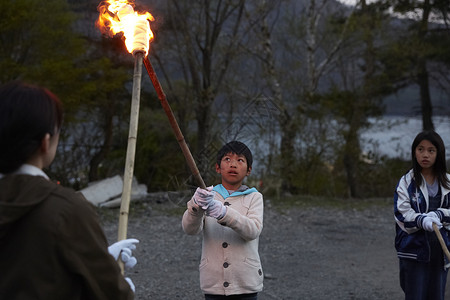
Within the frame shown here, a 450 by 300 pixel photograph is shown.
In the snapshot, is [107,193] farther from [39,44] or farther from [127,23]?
[127,23]

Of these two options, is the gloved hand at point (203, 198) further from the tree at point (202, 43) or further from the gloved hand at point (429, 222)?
the tree at point (202, 43)

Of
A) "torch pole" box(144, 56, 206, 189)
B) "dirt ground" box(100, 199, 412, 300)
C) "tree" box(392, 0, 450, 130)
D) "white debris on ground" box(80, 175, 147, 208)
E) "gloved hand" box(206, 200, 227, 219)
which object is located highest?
"tree" box(392, 0, 450, 130)

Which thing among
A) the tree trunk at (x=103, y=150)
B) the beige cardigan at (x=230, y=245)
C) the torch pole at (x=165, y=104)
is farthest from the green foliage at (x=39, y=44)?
the torch pole at (x=165, y=104)

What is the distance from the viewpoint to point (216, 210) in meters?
3.06

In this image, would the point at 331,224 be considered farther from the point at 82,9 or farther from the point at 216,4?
the point at 82,9

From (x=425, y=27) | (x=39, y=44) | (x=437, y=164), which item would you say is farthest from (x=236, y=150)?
(x=425, y=27)

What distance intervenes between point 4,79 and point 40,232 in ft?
34.5

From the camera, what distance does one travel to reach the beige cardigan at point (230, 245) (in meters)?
3.20

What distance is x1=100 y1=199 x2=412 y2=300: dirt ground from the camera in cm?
621

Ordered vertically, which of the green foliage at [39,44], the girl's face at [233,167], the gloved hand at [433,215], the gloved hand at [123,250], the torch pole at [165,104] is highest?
the green foliage at [39,44]

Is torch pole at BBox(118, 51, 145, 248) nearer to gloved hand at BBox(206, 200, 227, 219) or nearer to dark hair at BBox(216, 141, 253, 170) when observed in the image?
Result: gloved hand at BBox(206, 200, 227, 219)

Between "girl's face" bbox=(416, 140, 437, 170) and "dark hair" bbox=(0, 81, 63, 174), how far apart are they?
2.87 m

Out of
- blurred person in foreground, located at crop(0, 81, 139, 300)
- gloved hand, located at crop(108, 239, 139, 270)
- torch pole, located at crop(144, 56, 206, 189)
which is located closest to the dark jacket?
blurred person in foreground, located at crop(0, 81, 139, 300)

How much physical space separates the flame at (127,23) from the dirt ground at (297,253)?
12.0ft
